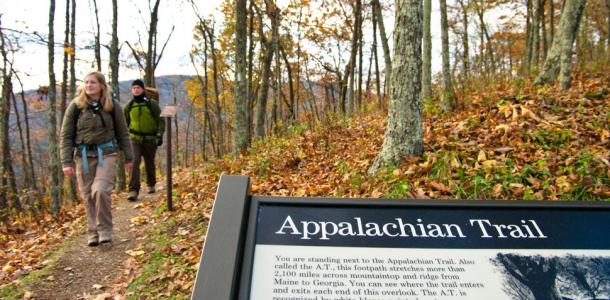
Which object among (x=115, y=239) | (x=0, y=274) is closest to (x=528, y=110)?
(x=115, y=239)

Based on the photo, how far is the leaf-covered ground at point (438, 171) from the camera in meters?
4.07

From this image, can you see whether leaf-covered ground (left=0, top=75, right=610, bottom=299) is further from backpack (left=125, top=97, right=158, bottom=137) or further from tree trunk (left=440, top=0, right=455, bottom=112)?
backpack (left=125, top=97, right=158, bottom=137)

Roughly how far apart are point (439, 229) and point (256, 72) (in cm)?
2418

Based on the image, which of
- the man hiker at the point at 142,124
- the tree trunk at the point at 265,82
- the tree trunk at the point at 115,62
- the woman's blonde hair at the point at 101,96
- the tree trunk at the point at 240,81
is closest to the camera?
the woman's blonde hair at the point at 101,96

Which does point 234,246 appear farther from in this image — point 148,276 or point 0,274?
point 0,274

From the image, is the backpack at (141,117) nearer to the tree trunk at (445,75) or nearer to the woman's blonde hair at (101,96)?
the woman's blonde hair at (101,96)

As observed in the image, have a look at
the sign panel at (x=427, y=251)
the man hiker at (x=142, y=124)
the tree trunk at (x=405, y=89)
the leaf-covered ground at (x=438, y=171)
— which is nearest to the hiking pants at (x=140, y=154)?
the man hiker at (x=142, y=124)

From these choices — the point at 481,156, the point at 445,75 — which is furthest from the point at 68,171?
the point at 445,75

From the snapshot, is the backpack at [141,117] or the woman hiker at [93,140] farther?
the backpack at [141,117]

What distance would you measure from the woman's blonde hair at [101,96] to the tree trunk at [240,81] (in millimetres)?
4881

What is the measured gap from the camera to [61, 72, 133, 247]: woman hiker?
4.56 metres

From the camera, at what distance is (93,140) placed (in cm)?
461

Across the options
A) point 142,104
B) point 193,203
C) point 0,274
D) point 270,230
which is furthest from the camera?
point 142,104

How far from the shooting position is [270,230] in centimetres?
181
